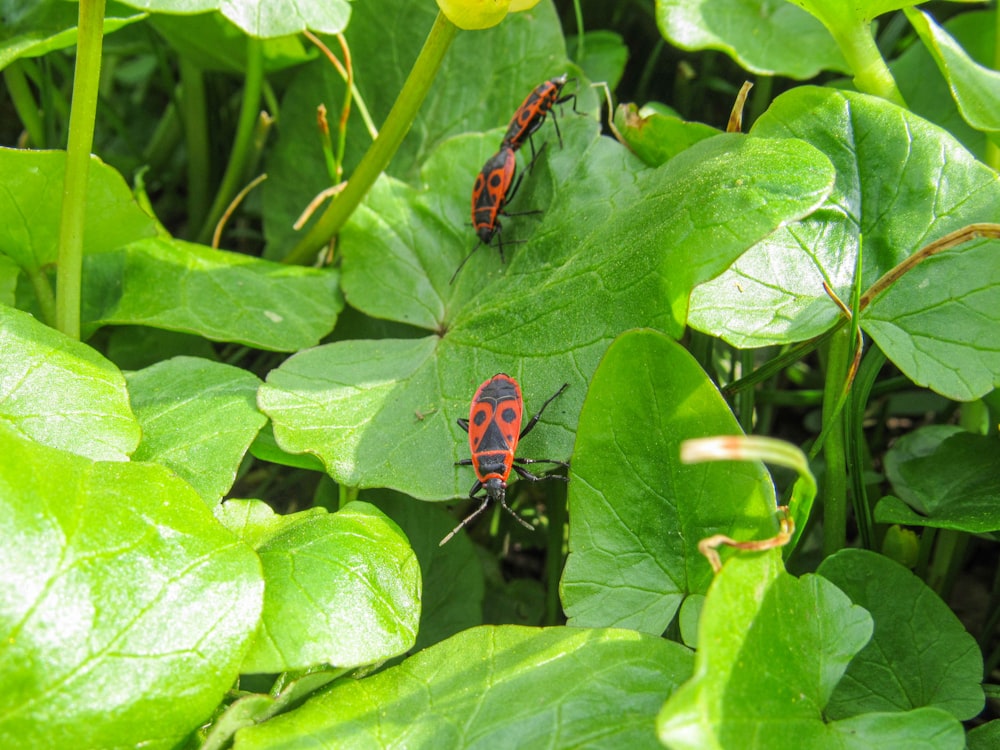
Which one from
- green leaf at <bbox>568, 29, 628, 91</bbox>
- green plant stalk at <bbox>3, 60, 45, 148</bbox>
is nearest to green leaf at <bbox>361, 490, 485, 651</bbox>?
green leaf at <bbox>568, 29, 628, 91</bbox>

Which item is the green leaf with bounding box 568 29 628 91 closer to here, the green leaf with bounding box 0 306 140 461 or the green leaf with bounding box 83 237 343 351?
the green leaf with bounding box 83 237 343 351

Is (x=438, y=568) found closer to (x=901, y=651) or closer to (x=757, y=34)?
(x=901, y=651)

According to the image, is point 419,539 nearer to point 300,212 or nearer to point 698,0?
point 300,212

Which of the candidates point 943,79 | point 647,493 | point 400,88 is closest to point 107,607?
point 647,493

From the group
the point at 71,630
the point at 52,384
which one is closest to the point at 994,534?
the point at 71,630

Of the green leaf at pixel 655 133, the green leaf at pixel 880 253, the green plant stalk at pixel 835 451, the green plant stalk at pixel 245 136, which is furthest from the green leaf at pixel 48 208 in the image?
the green plant stalk at pixel 835 451

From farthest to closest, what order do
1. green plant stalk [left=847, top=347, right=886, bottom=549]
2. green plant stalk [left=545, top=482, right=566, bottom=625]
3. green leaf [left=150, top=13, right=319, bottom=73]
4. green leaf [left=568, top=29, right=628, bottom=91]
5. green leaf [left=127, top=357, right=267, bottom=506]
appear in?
green leaf [left=568, top=29, right=628, bottom=91] → green leaf [left=150, top=13, right=319, bottom=73] → green plant stalk [left=545, top=482, right=566, bottom=625] → green plant stalk [left=847, top=347, right=886, bottom=549] → green leaf [left=127, top=357, right=267, bottom=506]

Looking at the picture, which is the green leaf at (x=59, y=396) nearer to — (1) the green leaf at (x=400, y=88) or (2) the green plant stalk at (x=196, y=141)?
(1) the green leaf at (x=400, y=88)
